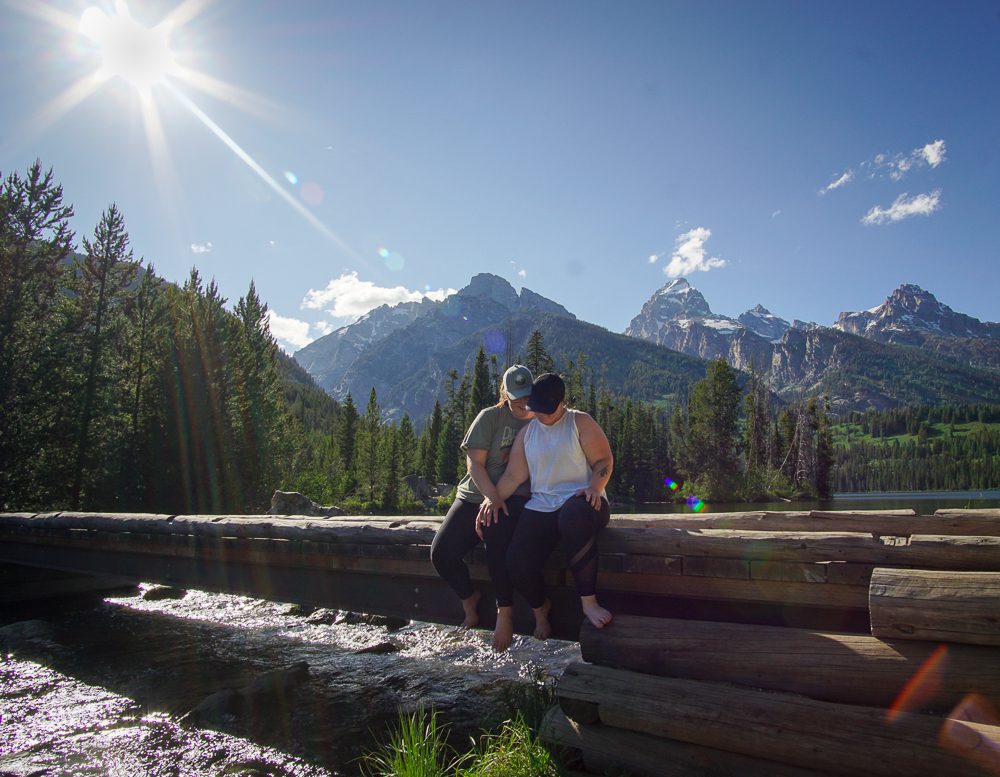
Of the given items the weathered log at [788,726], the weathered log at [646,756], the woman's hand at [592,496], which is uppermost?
the woman's hand at [592,496]

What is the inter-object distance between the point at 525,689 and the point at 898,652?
4.17 metres

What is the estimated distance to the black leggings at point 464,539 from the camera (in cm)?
485

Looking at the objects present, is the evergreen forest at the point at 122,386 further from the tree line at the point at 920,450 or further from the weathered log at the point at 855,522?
the tree line at the point at 920,450

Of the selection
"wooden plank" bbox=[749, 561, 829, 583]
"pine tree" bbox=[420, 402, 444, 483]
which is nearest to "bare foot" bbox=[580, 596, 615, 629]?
"wooden plank" bbox=[749, 561, 829, 583]

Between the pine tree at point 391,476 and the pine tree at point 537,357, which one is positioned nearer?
the pine tree at point 391,476

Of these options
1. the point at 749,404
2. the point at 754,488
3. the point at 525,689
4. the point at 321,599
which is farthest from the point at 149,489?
the point at 749,404

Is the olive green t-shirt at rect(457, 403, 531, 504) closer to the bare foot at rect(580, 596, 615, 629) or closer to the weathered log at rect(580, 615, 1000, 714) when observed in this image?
the bare foot at rect(580, 596, 615, 629)

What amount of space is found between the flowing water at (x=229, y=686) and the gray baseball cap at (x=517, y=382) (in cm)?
349

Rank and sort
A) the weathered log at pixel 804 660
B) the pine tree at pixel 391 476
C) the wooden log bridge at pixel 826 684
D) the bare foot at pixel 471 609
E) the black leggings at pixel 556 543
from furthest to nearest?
the pine tree at pixel 391 476, the bare foot at pixel 471 609, the black leggings at pixel 556 543, the weathered log at pixel 804 660, the wooden log bridge at pixel 826 684

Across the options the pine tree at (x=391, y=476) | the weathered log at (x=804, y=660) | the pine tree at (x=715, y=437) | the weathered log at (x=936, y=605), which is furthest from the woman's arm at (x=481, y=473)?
the pine tree at (x=715, y=437)

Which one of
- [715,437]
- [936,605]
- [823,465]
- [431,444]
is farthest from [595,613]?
[823,465]

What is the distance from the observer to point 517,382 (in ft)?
16.8

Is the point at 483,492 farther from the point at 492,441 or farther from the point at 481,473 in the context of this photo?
the point at 492,441

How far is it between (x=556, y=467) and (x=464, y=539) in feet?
3.59
